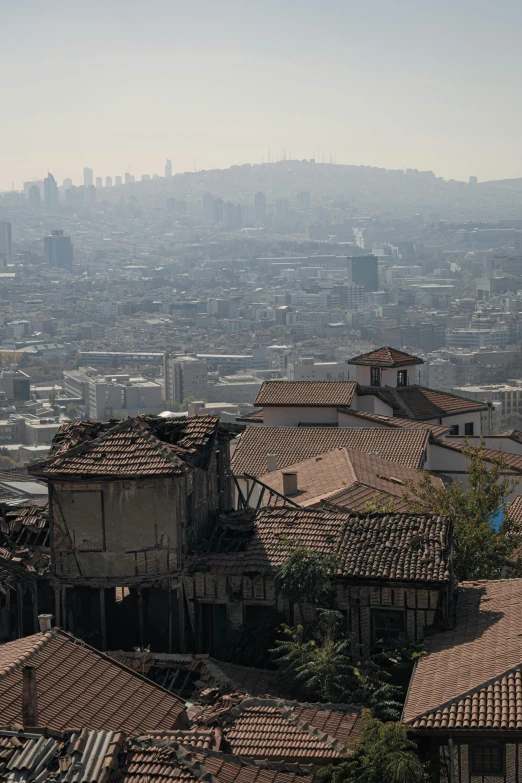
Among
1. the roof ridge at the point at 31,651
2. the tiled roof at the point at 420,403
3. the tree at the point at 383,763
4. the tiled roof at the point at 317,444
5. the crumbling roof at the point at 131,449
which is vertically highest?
the crumbling roof at the point at 131,449

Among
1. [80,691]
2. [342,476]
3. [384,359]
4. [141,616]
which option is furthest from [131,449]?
[384,359]

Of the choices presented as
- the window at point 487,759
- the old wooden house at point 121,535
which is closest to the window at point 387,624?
the old wooden house at point 121,535

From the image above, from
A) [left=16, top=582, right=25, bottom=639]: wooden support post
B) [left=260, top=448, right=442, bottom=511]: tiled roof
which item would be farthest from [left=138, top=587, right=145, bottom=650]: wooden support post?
[left=260, top=448, right=442, bottom=511]: tiled roof

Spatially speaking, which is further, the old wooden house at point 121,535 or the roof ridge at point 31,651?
the old wooden house at point 121,535

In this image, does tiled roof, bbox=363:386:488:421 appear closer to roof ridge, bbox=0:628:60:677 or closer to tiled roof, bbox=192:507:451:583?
tiled roof, bbox=192:507:451:583

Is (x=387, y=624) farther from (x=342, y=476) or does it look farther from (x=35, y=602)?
(x=342, y=476)

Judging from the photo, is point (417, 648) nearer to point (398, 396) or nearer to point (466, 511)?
point (466, 511)

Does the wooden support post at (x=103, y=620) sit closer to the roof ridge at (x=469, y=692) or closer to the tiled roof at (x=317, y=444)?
the roof ridge at (x=469, y=692)
